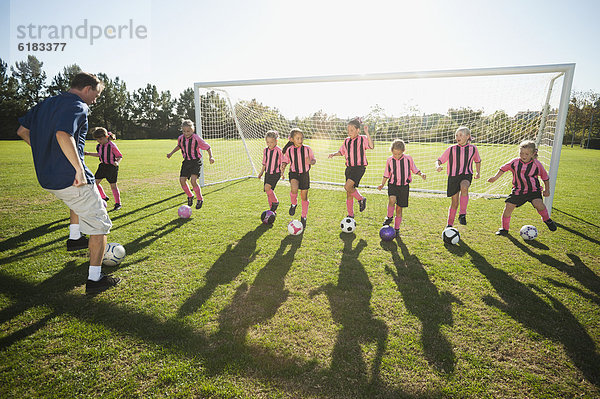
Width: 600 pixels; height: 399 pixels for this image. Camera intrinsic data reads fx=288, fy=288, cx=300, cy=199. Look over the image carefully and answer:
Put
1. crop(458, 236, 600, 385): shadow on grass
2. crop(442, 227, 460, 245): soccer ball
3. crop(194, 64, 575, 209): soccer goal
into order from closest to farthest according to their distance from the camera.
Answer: crop(458, 236, 600, 385): shadow on grass → crop(442, 227, 460, 245): soccer ball → crop(194, 64, 575, 209): soccer goal

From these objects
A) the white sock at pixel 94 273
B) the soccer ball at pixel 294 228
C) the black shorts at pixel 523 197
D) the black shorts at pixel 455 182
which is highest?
the black shorts at pixel 455 182

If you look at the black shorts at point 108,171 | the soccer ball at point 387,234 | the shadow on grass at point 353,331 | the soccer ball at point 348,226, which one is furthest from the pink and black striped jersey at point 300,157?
the black shorts at point 108,171

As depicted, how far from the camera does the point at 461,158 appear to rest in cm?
463

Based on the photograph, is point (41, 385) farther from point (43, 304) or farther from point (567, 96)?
point (567, 96)

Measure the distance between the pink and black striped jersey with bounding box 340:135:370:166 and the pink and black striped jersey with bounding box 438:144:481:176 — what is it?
1.24m

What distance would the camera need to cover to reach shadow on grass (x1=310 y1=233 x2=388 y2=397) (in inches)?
78.5

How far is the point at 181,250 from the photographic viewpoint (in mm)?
4066

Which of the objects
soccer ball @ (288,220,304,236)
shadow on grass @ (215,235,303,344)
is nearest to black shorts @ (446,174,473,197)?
soccer ball @ (288,220,304,236)

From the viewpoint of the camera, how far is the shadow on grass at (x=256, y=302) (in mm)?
2490

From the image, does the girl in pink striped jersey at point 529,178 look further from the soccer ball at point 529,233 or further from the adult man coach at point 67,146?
the adult man coach at point 67,146

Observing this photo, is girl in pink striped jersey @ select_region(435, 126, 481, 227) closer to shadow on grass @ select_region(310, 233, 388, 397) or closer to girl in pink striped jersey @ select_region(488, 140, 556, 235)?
girl in pink striped jersey @ select_region(488, 140, 556, 235)

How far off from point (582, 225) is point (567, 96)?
240 cm

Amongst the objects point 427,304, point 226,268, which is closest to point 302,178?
point 226,268

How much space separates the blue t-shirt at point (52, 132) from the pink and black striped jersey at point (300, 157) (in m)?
3.06
